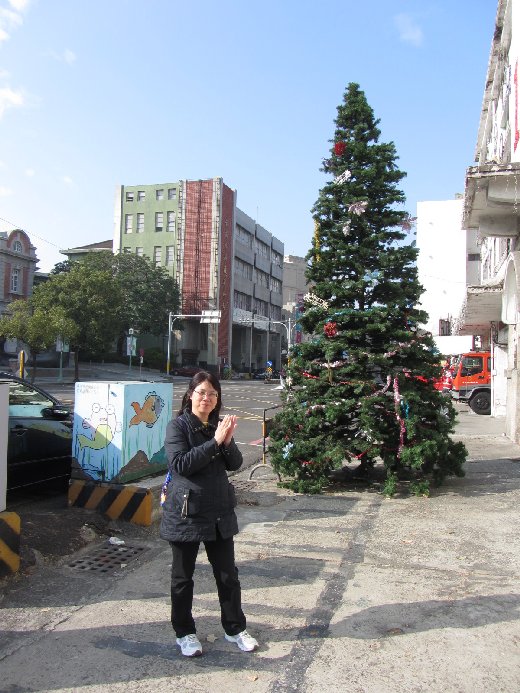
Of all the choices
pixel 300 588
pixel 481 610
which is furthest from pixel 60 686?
pixel 481 610

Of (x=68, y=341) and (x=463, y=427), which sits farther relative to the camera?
(x=68, y=341)

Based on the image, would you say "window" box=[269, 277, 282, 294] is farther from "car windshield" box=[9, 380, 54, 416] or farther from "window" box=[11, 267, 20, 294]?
"car windshield" box=[9, 380, 54, 416]

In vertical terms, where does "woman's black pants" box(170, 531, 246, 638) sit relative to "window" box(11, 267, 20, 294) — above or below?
below

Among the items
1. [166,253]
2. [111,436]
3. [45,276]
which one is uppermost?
[166,253]

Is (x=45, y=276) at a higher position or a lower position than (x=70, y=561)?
higher

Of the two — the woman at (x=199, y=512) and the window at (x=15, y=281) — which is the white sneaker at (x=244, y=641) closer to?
the woman at (x=199, y=512)

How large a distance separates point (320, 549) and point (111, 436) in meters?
2.37

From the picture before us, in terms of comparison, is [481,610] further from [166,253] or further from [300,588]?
[166,253]

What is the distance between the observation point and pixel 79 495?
5.96 meters

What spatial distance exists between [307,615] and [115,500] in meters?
2.68

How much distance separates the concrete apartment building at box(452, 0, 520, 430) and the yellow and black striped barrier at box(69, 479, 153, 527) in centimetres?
755

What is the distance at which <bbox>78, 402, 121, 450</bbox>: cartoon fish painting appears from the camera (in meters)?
5.91

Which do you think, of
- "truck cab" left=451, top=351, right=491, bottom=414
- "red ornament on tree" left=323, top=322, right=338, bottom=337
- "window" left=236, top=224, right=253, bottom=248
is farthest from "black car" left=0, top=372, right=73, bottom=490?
"window" left=236, top=224, right=253, bottom=248

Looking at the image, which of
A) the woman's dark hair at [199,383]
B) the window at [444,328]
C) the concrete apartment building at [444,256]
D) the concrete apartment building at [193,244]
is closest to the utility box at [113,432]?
the woman's dark hair at [199,383]
